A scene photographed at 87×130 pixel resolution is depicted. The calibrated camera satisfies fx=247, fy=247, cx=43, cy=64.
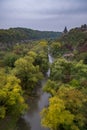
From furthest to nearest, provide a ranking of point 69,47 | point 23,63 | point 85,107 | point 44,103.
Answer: point 69,47
point 23,63
point 44,103
point 85,107

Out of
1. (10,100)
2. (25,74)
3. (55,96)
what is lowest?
(10,100)

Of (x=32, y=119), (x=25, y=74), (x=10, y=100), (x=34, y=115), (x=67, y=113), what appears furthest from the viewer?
(x=25, y=74)

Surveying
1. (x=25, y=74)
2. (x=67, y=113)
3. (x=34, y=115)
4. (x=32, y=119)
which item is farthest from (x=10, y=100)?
(x=25, y=74)

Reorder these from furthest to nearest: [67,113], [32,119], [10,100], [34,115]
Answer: [34,115], [32,119], [10,100], [67,113]

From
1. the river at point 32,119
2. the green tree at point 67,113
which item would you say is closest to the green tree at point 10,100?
the river at point 32,119

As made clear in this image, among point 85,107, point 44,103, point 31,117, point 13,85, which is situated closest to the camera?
point 85,107

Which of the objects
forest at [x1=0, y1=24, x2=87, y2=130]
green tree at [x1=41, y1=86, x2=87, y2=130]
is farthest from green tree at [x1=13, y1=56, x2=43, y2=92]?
green tree at [x1=41, y1=86, x2=87, y2=130]

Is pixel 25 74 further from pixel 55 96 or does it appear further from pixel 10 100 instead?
pixel 55 96

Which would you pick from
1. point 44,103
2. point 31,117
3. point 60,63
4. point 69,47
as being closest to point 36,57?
point 60,63

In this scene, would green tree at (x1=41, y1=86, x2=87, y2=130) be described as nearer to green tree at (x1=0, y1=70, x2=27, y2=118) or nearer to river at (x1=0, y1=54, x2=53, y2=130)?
green tree at (x1=0, y1=70, x2=27, y2=118)

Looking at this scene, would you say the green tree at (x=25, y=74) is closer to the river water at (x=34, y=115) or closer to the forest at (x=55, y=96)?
the forest at (x=55, y=96)

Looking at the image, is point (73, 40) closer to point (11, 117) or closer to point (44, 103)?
point (44, 103)
